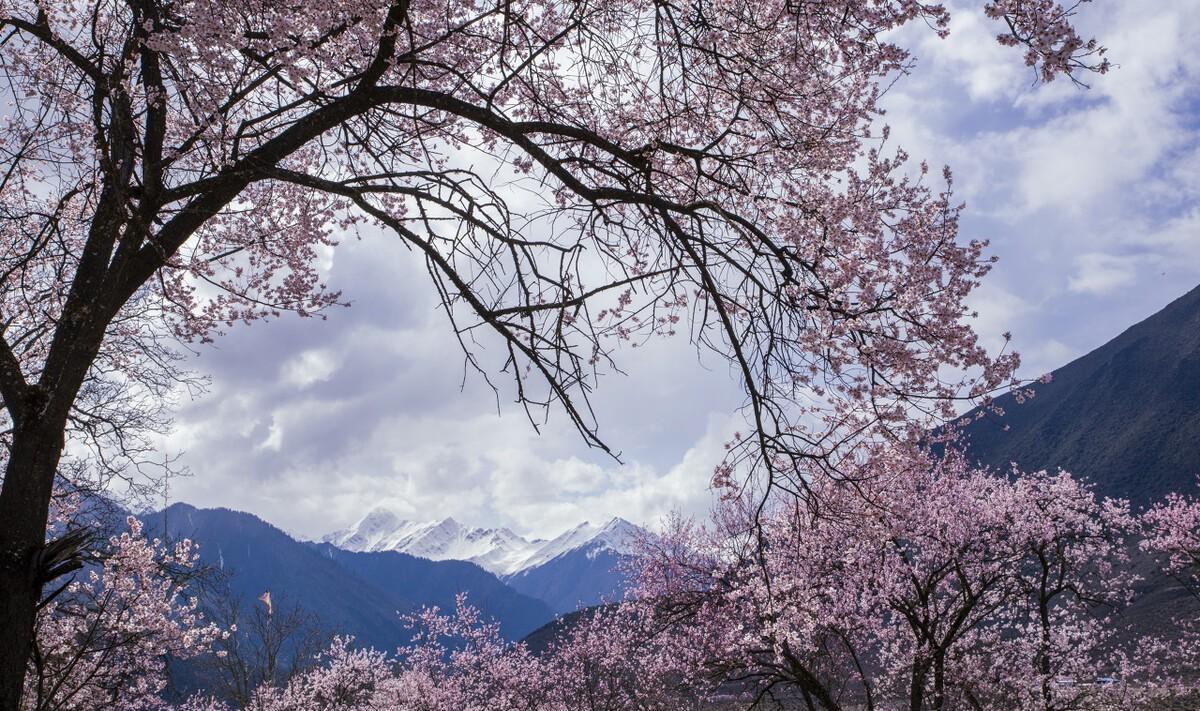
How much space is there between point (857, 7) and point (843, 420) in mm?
3047

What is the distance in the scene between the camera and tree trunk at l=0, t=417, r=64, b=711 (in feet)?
16.3

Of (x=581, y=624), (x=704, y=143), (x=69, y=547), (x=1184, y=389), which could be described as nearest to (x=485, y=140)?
(x=704, y=143)

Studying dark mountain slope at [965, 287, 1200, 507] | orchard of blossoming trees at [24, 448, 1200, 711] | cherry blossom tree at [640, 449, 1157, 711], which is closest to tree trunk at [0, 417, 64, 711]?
orchard of blossoming trees at [24, 448, 1200, 711]

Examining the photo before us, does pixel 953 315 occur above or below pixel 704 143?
below

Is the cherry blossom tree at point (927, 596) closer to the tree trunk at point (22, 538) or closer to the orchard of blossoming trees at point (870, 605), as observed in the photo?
the orchard of blossoming trees at point (870, 605)

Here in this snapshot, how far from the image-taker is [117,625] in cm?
1107

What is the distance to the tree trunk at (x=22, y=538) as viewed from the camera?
4.96 metres

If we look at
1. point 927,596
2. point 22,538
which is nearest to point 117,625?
point 22,538

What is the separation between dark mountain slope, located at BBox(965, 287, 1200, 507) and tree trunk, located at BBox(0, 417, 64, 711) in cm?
9590

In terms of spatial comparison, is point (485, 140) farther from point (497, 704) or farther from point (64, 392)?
point (497, 704)

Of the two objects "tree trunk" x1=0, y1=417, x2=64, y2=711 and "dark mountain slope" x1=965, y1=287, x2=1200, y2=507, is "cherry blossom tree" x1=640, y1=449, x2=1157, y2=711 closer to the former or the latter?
"tree trunk" x1=0, y1=417, x2=64, y2=711

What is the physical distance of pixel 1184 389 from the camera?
102 m

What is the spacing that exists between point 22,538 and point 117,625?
23.3 feet

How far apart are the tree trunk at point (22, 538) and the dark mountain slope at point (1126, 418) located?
9590cm
